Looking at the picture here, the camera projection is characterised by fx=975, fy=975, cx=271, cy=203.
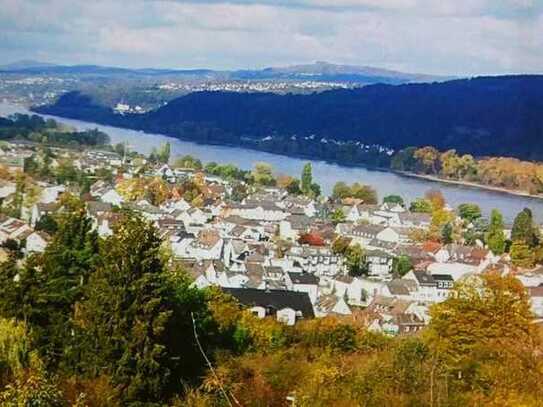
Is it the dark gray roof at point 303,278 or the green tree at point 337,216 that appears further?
the green tree at point 337,216

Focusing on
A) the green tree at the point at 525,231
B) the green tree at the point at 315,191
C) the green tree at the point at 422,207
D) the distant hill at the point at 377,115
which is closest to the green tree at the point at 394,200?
the green tree at the point at 422,207

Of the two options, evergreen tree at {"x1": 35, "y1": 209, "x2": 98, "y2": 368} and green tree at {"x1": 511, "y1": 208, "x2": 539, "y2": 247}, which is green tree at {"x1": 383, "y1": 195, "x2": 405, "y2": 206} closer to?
green tree at {"x1": 511, "y1": 208, "x2": 539, "y2": 247}

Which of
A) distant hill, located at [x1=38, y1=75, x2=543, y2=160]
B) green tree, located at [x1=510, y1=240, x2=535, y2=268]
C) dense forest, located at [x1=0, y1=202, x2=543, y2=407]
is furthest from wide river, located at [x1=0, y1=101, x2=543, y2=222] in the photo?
dense forest, located at [x1=0, y1=202, x2=543, y2=407]

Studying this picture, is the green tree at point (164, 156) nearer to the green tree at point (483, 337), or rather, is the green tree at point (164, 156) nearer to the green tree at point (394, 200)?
the green tree at point (394, 200)

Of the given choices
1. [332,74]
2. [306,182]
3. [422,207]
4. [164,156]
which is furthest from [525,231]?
[332,74]

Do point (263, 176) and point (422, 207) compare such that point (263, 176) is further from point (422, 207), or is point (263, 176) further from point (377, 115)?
point (377, 115)

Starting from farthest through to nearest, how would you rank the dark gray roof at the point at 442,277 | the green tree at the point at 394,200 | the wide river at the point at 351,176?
1. the wide river at the point at 351,176
2. the green tree at the point at 394,200
3. the dark gray roof at the point at 442,277
